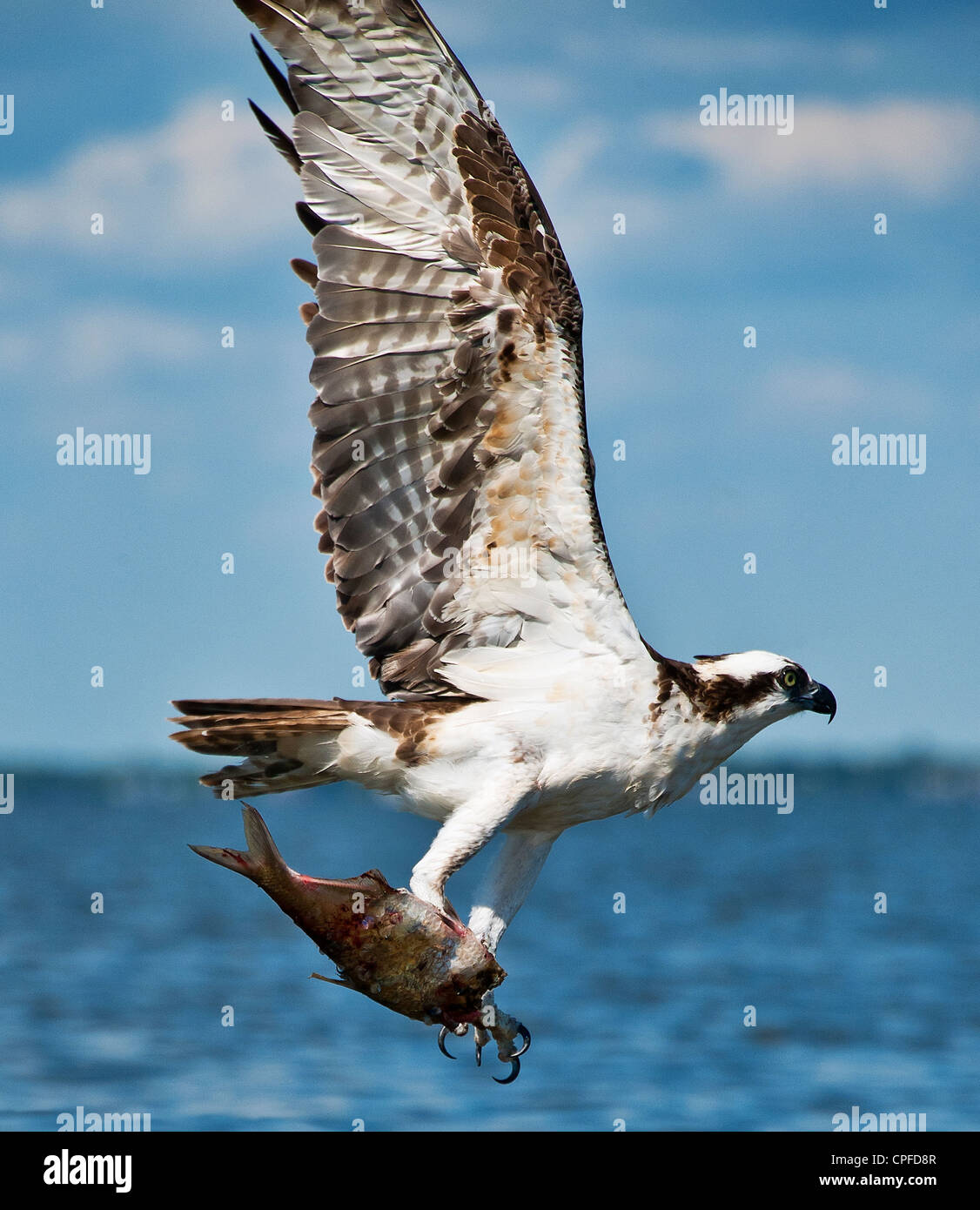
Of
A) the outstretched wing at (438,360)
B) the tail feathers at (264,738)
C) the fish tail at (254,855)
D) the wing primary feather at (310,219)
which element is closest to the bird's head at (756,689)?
the outstretched wing at (438,360)

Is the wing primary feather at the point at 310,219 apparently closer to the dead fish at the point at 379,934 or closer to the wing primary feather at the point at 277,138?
the wing primary feather at the point at 277,138

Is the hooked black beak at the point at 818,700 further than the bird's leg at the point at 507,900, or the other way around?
the hooked black beak at the point at 818,700

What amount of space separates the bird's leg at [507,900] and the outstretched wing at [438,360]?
907mm

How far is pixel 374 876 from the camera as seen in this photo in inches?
294

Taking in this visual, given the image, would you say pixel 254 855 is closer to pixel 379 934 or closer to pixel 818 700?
pixel 379 934

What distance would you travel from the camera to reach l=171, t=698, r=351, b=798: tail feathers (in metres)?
8.50

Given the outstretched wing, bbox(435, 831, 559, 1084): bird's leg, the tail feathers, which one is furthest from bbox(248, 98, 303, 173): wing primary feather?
bbox(435, 831, 559, 1084): bird's leg

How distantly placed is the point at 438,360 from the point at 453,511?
788 mm

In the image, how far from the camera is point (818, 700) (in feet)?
30.0

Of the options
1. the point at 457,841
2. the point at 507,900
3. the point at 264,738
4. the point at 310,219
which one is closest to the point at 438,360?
the point at 310,219

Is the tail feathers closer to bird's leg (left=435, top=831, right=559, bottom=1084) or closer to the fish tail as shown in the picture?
bird's leg (left=435, top=831, right=559, bottom=1084)

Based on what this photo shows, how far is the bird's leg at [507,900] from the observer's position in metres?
8.66

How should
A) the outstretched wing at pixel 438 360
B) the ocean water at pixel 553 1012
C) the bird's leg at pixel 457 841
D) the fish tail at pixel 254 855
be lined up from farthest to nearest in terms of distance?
the ocean water at pixel 553 1012
the outstretched wing at pixel 438 360
the bird's leg at pixel 457 841
the fish tail at pixel 254 855

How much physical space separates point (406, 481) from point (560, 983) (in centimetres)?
3017
